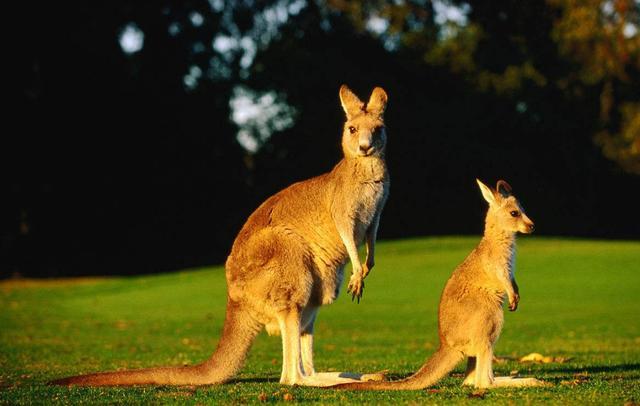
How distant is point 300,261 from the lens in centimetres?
773

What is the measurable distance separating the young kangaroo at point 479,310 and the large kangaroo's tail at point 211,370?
1011mm

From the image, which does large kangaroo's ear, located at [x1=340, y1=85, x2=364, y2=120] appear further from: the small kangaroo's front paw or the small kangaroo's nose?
the small kangaroo's front paw

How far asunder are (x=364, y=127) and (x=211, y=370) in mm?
2319

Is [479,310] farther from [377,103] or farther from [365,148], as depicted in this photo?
[377,103]

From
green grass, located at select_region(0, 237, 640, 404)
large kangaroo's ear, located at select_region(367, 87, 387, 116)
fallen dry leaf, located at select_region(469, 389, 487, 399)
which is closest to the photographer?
fallen dry leaf, located at select_region(469, 389, 487, 399)

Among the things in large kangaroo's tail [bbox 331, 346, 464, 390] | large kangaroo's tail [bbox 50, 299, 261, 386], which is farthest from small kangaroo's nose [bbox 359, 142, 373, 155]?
large kangaroo's tail [bbox 331, 346, 464, 390]

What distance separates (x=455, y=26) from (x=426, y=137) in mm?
5168

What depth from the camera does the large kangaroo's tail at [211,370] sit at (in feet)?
24.4

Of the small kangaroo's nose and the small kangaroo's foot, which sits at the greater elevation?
the small kangaroo's nose

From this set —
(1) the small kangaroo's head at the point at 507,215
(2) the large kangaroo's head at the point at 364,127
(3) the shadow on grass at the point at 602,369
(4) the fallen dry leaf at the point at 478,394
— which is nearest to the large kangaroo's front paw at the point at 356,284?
(2) the large kangaroo's head at the point at 364,127

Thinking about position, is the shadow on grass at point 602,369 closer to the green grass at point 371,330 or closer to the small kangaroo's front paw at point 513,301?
the green grass at point 371,330

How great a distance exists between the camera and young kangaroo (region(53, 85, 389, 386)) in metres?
7.61

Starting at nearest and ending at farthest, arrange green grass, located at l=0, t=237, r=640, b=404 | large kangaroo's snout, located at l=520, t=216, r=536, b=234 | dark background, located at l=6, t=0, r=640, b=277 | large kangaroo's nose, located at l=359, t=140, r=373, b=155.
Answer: green grass, located at l=0, t=237, r=640, b=404
large kangaroo's snout, located at l=520, t=216, r=536, b=234
large kangaroo's nose, located at l=359, t=140, r=373, b=155
dark background, located at l=6, t=0, r=640, b=277

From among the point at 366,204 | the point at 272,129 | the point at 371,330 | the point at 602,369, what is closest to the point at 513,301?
the point at 366,204
